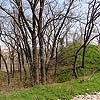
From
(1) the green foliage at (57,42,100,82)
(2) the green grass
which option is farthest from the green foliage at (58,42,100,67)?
(2) the green grass

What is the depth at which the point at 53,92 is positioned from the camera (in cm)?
1327

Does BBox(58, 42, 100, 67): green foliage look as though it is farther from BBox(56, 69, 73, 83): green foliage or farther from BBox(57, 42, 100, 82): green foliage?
BBox(56, 69, 73, 83): green foliage

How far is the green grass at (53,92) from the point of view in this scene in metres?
12.1

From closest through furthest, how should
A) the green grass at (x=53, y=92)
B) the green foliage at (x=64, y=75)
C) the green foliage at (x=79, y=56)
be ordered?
the green grass at (x=53, y=92) → the green foliage at (x=64, y=75) → the green foliage at (x=79, y=56)

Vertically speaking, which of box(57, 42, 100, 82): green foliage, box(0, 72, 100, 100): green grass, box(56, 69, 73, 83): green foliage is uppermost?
box(57, 42, 100, 82): green foliage

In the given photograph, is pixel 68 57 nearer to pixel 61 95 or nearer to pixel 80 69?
pixel 80 69

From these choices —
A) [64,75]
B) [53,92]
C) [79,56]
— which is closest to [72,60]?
[79,56]

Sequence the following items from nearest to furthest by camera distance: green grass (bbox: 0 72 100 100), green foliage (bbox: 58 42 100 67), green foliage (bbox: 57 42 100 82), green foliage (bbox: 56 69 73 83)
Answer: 1. green grass (bbox: 0 72 100 100)
2. green foliage (bbox: 56 69 73 83)
3. green foliage (bbox: 57 42 100 82)
4. green foliage (bbox: 58 42 100 67)

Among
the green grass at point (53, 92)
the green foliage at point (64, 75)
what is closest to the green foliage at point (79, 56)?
the green foliage at point (64, 75)

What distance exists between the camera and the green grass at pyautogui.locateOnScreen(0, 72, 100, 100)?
12.1 meters

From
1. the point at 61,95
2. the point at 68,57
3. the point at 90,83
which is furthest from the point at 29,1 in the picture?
the point at 68,57

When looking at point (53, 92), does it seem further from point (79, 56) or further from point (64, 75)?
point (79, 56)

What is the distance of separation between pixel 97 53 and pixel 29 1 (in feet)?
57.9

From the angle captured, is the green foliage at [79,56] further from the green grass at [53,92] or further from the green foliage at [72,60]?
the green grass at [53,92]
